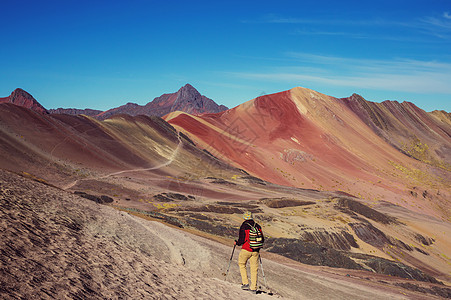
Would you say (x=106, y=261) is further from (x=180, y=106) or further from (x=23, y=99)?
(x=180, y=106)

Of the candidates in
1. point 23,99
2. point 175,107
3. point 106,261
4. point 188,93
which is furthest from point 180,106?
point 106,261

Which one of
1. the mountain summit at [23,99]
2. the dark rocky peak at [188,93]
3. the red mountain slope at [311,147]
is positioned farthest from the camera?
the dark rocky peak at [188,93]

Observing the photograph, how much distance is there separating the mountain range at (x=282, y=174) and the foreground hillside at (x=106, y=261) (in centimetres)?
76

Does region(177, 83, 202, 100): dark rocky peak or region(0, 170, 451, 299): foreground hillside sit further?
region(177, 83, 202, 100): dark rocky peak

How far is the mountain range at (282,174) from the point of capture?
24859 millimetres

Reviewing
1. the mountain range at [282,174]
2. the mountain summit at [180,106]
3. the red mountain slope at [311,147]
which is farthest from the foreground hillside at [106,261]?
the mountain summit at [180,106]

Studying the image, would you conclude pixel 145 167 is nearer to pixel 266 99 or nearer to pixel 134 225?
pixel 134 225

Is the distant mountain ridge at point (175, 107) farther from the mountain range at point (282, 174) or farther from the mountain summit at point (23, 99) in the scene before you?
the mountain range at point (282, 174)

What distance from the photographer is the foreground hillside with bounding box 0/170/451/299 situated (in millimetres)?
6453

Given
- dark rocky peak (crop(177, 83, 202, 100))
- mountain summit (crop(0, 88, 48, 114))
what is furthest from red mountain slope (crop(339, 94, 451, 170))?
mountain summit (crop(0, 88, 48, 114))

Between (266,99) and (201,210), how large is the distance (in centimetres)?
6591

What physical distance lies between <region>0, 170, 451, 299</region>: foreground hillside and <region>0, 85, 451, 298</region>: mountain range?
0.76 meters

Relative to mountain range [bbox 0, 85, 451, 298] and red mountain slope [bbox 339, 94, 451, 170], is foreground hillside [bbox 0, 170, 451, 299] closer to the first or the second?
mountain range [bbox 0, 85, 451, 298]

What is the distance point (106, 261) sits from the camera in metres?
8.52
